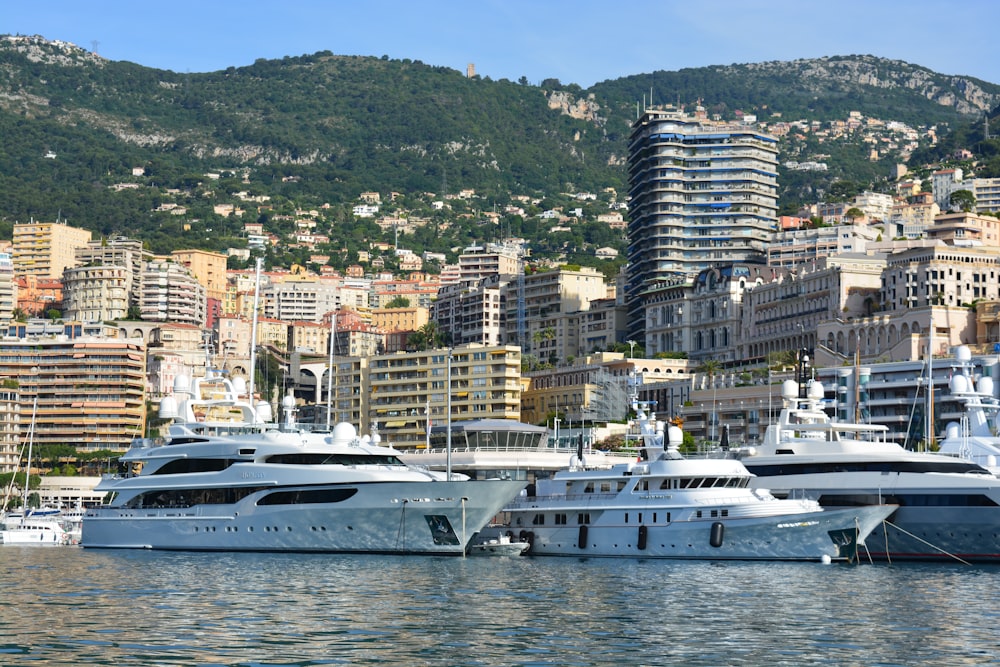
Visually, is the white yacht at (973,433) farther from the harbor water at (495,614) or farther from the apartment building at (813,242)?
the apartment building at (813,242)

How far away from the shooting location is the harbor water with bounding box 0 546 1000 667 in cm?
3441

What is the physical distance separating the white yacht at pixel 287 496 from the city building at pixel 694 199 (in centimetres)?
10641

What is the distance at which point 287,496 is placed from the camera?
6638 centimetres

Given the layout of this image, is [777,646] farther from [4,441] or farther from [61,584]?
[4,441]

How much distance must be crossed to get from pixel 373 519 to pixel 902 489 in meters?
22.0

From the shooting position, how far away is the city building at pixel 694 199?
576 feet

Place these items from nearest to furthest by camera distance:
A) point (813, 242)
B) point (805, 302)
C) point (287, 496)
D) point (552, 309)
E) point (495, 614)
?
1. point (495, 614)
2. point (287, 496)
3. point (805, 302)
4. point (813, 242)
5. point (552, 309)

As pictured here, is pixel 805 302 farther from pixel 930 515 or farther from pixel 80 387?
pixel 80 387

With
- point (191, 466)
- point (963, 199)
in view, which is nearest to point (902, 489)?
point (191, 466)

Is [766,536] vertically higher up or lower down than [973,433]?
lower down

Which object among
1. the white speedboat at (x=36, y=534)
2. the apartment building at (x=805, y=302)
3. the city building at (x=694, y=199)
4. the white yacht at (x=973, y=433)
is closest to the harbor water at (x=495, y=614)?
the white yacht at (x=973, y=433)

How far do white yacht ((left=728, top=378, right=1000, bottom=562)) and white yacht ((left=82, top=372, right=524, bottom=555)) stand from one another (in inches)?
483

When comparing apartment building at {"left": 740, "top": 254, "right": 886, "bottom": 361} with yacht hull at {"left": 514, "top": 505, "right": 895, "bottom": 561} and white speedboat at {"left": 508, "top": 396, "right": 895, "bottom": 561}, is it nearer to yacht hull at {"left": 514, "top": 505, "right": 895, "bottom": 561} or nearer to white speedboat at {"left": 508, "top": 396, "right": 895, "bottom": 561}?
white speedboat at {"left": 508, "top": 396, "right": 895, "bottom": 561}

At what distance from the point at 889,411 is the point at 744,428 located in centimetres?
1298
